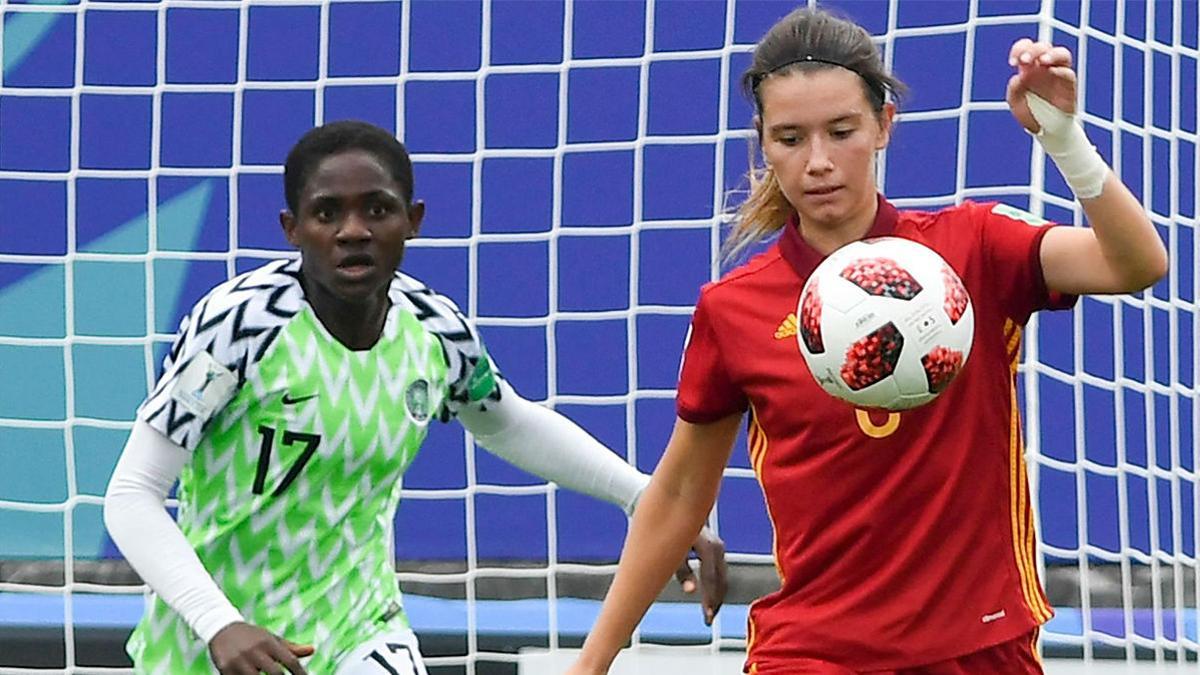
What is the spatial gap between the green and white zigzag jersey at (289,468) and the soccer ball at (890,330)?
43.4 inches

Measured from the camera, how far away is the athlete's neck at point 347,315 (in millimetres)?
3832

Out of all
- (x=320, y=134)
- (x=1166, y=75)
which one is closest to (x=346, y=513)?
(x=320, y=134)

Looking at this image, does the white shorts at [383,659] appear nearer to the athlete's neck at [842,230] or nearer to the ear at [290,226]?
the ear at [290,226]

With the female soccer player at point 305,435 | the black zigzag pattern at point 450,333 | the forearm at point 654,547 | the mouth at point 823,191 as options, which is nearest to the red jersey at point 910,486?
the mouth at point 823,191

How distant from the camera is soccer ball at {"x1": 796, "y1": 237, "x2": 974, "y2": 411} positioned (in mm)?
2926

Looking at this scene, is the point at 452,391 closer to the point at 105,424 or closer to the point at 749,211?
the point at 749,211

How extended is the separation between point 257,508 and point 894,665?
1270mm

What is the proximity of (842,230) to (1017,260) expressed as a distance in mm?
276

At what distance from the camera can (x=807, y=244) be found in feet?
10.5

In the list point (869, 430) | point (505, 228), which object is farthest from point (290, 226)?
point (505, 228)

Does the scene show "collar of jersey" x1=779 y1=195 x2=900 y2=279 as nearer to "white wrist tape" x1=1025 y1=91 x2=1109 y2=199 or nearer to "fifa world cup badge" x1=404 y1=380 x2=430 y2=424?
"white wrist tape" x1=1025 y1=91 x2=1109 y2=199

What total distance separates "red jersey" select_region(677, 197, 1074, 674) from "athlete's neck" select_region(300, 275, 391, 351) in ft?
3.04

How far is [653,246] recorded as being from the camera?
5.65m

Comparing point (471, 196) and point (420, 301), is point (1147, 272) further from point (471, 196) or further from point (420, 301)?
point (471, 196)
